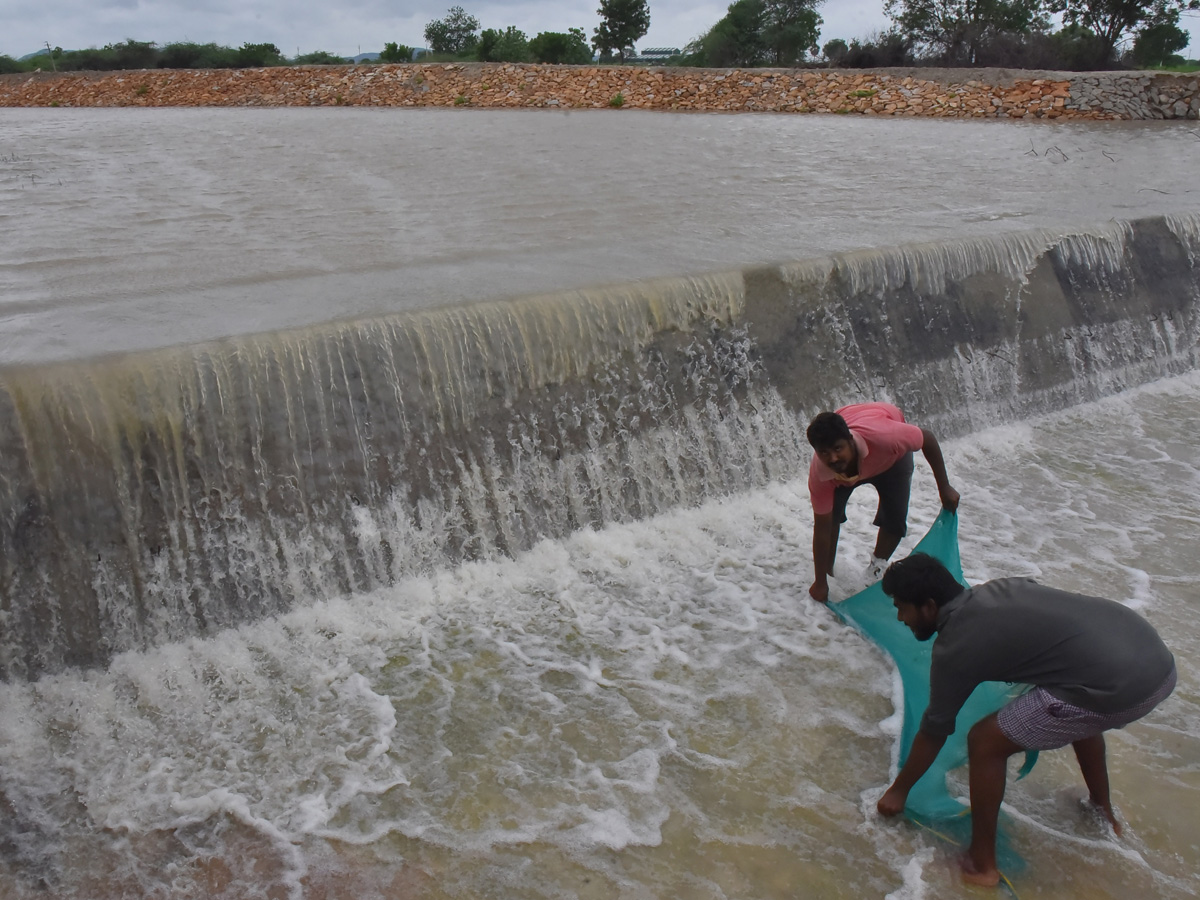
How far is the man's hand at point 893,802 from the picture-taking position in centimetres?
289

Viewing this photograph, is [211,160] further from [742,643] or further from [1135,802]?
[1135,802]

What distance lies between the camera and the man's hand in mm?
2889

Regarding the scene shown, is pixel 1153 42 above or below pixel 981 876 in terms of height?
above

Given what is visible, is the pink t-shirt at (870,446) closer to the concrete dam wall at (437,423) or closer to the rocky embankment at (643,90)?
the concrete dam wall at (437,423)

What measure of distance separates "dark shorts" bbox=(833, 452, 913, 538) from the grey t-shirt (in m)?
1.32

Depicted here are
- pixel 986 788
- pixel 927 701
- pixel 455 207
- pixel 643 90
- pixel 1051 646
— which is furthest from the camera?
pixel 643 90

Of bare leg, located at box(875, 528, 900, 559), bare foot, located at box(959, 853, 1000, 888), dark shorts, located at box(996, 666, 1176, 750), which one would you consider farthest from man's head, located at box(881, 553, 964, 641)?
bare leg, located at box(875, 528, 900, 559)

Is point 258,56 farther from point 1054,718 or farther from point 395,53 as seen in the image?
point 1054,718

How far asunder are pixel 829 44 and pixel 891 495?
3039 cm

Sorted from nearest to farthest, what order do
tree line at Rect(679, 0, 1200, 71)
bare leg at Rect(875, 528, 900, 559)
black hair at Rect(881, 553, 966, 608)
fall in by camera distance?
black hair at Rect(881, 553, 966, 608) → bare leg at Rect(875, 528, 900, 559) → tree line at Rect(679, 0, 1200, 71)

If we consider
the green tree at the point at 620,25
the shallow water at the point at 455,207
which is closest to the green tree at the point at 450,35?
the green tree at the point at 620,25

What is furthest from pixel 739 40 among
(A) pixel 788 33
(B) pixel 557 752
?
(B) pixel 557 752

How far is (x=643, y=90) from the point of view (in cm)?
2266

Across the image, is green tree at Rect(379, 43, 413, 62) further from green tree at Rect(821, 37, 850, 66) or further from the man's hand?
the man's hand
